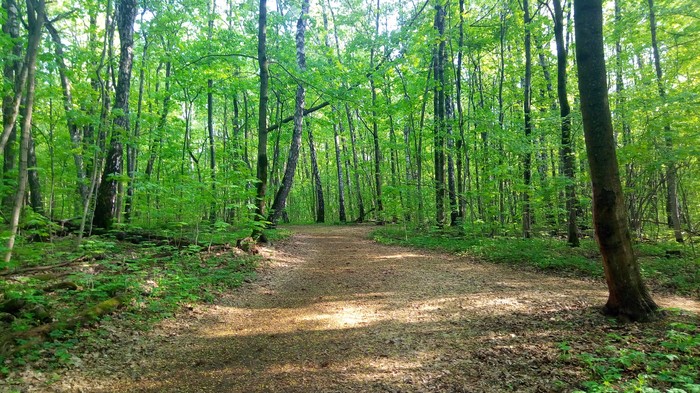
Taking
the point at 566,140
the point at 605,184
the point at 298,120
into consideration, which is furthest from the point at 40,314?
the point at 298,120

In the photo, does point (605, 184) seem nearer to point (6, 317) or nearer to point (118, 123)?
point (6, 317)

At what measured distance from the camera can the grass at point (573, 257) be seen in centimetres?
728

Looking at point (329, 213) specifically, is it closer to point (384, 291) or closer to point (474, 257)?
point (474, 257)

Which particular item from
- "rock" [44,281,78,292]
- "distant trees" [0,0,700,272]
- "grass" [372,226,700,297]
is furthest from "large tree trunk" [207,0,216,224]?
"grass" [372,226,700,297]

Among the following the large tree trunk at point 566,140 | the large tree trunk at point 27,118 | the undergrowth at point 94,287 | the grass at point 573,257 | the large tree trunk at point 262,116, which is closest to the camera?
the undergrowth at point 94,287

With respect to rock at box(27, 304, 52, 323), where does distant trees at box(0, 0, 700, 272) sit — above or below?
above

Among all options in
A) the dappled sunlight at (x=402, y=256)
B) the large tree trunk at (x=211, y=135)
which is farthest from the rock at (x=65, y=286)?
the dappled sunlight at (x=402, y=256)

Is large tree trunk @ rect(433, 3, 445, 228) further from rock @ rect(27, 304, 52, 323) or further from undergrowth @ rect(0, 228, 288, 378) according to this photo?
rock @ rect(27, 304, 52, 323)

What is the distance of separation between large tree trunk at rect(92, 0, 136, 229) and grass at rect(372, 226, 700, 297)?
30.8 feet

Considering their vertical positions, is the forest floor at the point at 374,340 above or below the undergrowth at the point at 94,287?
below

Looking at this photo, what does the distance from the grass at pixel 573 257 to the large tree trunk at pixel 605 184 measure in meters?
3.23

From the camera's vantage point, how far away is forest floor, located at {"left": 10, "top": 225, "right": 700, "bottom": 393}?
3578mm

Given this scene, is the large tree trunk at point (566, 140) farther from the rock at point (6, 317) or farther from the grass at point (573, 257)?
the rock at point (6, 317)

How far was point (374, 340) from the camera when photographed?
456 centimetres
